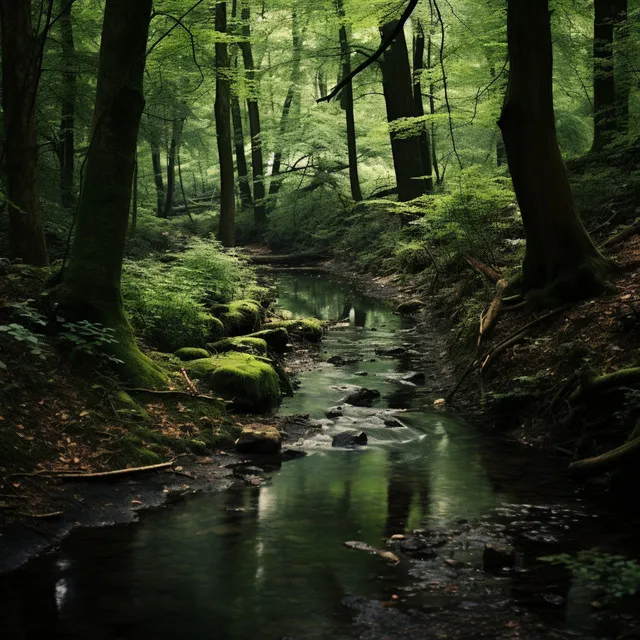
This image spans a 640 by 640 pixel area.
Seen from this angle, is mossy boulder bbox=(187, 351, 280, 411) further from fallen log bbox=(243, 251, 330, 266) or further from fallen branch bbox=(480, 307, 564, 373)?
fallen log bbox=(243, 251, 330, 266)

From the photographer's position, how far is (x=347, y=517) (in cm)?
534

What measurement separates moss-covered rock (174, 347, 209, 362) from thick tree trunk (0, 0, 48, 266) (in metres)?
2.92

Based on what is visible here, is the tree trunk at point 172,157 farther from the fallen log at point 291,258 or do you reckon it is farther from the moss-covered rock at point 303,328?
the moss-covered rock at point 303,328

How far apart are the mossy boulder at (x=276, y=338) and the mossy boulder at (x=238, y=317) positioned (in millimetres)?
237

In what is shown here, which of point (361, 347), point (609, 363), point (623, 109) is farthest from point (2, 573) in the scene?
point (623, 109)

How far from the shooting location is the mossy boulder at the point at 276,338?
1169cm

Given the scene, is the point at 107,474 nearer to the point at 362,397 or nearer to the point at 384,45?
the point at 384,45

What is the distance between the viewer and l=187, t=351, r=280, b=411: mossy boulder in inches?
328

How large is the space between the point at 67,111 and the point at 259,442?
12.9 m

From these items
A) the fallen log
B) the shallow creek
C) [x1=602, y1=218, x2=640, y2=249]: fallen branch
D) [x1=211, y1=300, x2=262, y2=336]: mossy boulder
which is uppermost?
the fallen log

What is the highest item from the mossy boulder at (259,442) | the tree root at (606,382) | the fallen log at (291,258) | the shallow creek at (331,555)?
the fallen log at (291,258)

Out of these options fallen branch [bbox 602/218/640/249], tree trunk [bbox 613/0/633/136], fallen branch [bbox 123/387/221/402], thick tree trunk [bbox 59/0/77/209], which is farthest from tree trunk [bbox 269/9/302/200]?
fallen branch [bbox 123/387/221/402]

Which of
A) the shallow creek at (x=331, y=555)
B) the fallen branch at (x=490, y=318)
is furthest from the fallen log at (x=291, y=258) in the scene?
the shallow creek at (x=331, y=555)

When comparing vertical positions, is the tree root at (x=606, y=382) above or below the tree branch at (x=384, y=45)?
below
